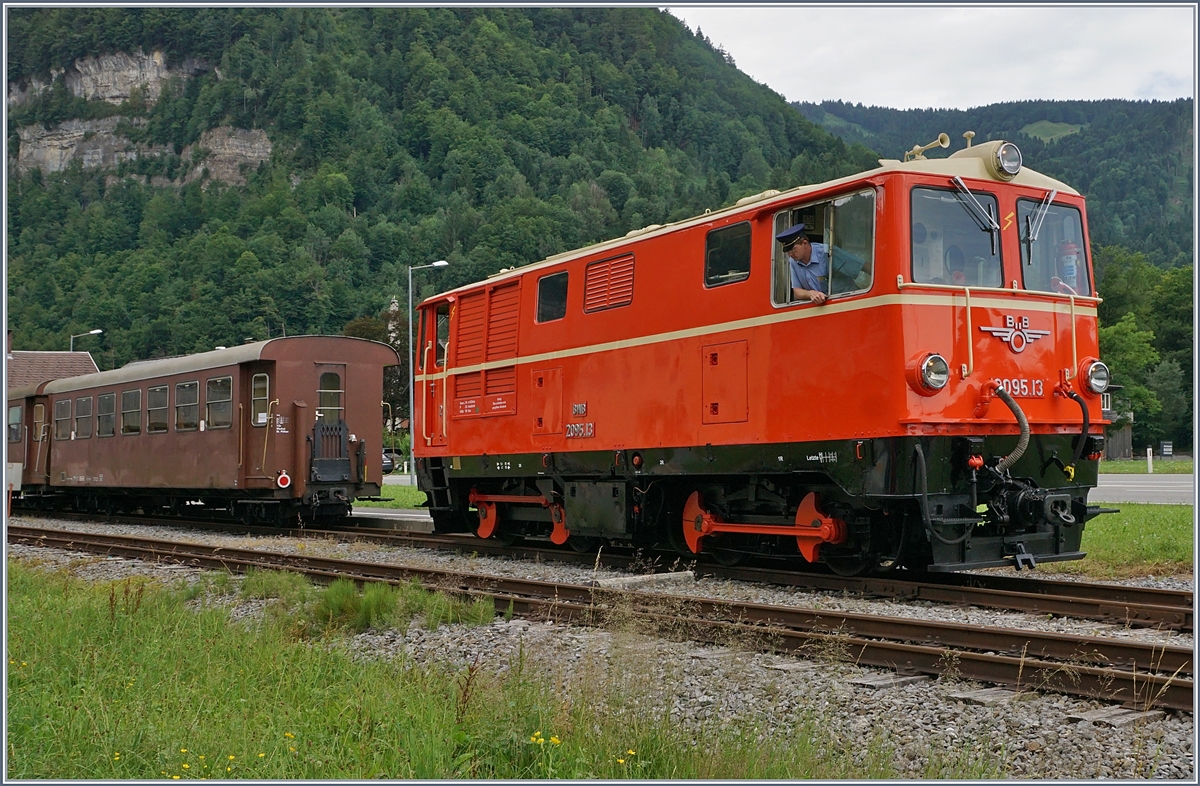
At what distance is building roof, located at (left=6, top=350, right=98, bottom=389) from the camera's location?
198 feet

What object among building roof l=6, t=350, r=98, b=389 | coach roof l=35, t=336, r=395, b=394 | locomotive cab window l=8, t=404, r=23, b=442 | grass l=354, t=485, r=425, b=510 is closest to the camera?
coach roof l=35, t=336, r=395, b=394

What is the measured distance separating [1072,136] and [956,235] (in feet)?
666

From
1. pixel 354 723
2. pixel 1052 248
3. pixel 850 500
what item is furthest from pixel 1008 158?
pixel 354 723

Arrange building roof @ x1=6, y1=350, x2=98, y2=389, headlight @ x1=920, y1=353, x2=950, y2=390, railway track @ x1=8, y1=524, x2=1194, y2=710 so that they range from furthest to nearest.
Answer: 1. building roof @ x1=6, y1=350, x2=98, y2=389
2. headlight @ x1=920, y1=353, x2=950, y2=390
3. railway track @ x1=8, y1=524, x2=1194, y2=710

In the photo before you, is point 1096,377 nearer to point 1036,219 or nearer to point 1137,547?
point 1036,219

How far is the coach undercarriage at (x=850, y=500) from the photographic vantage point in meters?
9.27

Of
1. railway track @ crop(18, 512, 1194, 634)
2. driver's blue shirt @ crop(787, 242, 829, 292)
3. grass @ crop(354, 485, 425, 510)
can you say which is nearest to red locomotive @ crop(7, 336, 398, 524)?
grass @ crop(354, 485, 425, 510)

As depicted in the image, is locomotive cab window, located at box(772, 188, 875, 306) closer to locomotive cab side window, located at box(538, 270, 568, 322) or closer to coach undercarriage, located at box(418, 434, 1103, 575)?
coach undercarriage, located at box(418, 434, 1103, 575)

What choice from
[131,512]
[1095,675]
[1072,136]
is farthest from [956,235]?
[1072,136]

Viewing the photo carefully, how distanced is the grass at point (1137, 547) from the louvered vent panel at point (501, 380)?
23.0 feet

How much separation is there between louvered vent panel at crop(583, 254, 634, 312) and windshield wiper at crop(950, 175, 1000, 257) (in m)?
3.95

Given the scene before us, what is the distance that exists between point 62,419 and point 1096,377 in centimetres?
2443

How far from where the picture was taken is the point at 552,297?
13.6 m

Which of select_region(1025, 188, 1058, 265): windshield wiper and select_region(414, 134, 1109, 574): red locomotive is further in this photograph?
select_region(1025, 188, 1058, 265): windshield wiper
